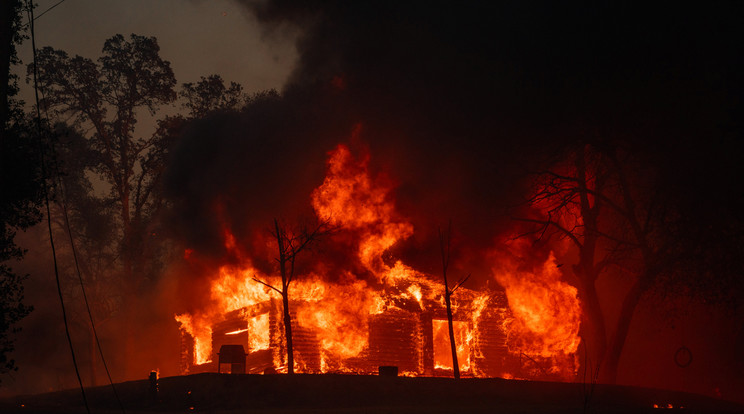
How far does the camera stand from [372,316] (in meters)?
30.9

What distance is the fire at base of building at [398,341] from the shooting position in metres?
30.0

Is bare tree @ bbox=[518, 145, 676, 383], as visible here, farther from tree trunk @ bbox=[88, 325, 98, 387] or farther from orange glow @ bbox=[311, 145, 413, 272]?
tree trunk @ bbox=[88, 325, 98, 387]

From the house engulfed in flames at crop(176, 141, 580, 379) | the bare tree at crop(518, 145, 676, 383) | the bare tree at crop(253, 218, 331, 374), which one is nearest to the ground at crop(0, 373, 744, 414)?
the bare tree at crop(518, 145, 676, 383)

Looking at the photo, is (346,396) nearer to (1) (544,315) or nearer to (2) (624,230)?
(1) (544,315)

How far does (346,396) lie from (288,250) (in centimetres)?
1201

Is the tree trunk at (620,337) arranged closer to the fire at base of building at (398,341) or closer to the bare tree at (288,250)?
the fire at base of building at (398,341)

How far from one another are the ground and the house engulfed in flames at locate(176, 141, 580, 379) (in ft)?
25.6

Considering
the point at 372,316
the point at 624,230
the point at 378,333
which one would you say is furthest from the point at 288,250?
the point at 624,230

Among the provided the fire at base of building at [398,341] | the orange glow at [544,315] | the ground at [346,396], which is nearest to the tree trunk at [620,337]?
the ground at [346,396]

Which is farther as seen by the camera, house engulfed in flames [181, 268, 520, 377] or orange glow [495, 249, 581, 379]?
orange glow [495, 249, 581, 379]

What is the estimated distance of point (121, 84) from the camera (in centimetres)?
4450

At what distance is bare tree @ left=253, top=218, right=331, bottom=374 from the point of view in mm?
27453

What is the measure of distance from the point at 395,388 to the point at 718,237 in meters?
12.0

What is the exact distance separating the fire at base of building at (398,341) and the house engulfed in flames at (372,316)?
5 cm
